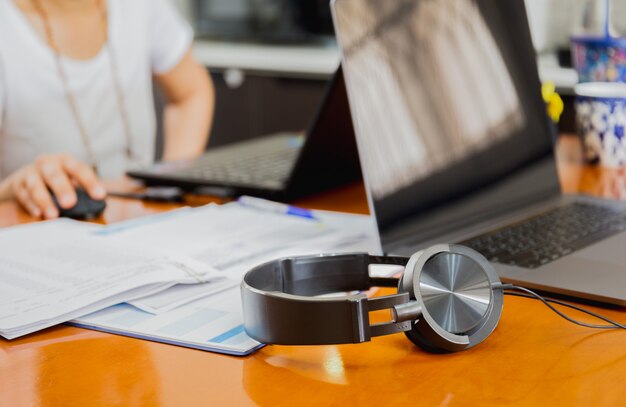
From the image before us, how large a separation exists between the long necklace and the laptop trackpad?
1.02 metres

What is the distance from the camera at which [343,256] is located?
0.70 meters

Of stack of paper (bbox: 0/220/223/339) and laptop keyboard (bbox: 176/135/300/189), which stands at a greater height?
stack of paper (bbox: 0/220/223/339)

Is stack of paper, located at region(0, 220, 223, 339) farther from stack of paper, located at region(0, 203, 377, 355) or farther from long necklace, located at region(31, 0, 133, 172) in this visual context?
long necklace, located at region(31, 0, 133, 172)

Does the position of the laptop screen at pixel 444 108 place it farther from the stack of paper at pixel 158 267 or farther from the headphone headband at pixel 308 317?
the headphone headband at pixel 308 317

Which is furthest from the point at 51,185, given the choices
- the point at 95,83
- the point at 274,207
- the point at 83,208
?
the point at 95,83

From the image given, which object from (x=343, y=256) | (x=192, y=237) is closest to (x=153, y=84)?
(x=192, y=237)

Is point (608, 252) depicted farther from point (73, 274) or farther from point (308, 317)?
point (73, 274)

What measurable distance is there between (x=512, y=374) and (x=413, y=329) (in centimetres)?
8

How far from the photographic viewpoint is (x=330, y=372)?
58 cm

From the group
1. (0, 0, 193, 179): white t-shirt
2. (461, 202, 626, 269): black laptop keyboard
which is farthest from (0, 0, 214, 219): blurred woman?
(461, 202, 626, 269): black laptop keyboard

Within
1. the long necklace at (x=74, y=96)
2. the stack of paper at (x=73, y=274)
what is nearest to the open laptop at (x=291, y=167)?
the stack of paper at (x=73, y=274)

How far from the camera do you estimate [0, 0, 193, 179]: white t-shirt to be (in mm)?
1548

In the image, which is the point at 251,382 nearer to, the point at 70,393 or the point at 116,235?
the point at 70,393

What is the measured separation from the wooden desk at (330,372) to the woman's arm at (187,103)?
1161 millimetres
